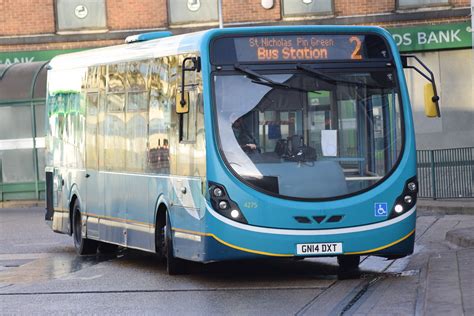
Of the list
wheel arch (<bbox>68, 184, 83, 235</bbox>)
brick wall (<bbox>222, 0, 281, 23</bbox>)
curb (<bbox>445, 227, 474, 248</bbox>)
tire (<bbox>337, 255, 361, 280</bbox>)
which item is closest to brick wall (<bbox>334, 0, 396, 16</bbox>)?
brick wall (<bbox>222, 0, 281, 23</bbox>)

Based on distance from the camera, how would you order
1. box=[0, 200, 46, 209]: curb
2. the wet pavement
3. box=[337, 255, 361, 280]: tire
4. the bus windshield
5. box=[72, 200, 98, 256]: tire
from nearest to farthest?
the wet pavement, the bus windshield, box=[337, 255, 361, 280]: tire, box=[72, 200, 98, 256]: tire, box=[0, 200, 46, 209]: curb

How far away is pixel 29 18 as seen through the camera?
39.6 metres

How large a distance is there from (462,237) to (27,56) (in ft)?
79.3

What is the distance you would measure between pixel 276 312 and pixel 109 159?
6.52 m

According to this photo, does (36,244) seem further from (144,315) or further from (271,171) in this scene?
(144,315)

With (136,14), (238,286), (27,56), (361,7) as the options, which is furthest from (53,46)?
(238,286)

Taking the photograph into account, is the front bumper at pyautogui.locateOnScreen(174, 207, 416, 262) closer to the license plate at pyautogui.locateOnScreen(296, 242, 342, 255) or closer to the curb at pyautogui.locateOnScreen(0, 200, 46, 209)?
the license plate at pyautogui.locateOnScreen(296, 242, 342, 255)

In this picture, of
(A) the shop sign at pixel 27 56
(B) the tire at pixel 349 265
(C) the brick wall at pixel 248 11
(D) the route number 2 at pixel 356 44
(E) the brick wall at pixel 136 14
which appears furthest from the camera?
(A) the shop sign at pixel 27 56

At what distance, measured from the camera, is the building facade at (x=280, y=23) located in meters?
36.7

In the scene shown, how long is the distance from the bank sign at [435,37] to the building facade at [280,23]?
28mm

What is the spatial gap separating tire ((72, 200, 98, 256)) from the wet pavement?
0.20 meters

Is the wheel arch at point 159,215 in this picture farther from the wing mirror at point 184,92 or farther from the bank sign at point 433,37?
the bank sign at point 433,37

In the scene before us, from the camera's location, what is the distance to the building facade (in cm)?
3669

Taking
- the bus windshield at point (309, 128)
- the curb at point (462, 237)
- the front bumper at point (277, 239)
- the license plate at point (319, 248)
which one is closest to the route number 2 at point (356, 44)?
the bus windshield at point (309, 128)
